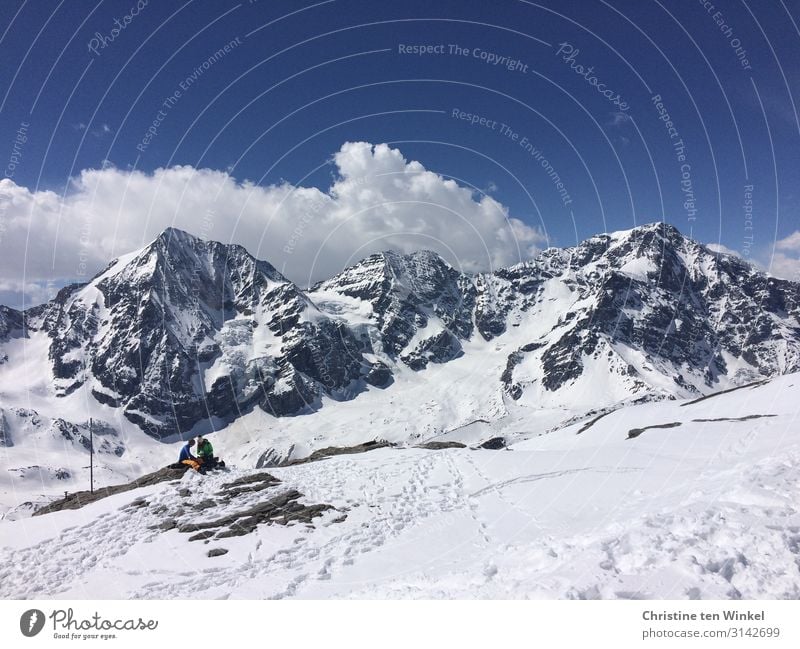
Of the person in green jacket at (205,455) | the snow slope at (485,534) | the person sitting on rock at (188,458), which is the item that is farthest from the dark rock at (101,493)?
the snow slope at (485,534)

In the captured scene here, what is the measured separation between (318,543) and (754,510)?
43.1 feet

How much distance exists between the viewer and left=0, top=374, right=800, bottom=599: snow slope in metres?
10.0

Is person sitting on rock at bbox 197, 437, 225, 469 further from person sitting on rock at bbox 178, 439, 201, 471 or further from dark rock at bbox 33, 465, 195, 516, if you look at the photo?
dark rock at bbox 33, 465, 195, 516

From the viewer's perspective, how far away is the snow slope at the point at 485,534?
1004 cm

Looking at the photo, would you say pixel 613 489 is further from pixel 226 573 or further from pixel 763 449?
pixel 226 573

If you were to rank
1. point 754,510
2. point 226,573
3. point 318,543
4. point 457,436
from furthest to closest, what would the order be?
point 457,436
point 318,543
point 226,573
point 754,510

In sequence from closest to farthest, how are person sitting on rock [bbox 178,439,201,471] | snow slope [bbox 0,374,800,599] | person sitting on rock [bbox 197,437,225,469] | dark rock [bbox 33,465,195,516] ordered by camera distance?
snow slope [bbox 0,374,800,599], dark rock [bbox 33,465,195,516], person sitting on rock [bbox 178,439,201,471], person sitting on rock [bbox 197,437,225,469]

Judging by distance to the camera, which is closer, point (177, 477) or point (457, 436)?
→ point (177, 477)

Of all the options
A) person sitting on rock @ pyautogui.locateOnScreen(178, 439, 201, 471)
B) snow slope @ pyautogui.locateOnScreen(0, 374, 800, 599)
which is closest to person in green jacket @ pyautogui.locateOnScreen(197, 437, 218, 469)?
person sitting on rock @ pyautogui.locateOnScreen(178, 439, 201, 471)

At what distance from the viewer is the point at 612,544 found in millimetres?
11078

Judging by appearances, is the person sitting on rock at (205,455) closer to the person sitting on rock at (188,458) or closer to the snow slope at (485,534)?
the person sitting on rock at (188,458)

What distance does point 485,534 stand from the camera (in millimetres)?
14992
